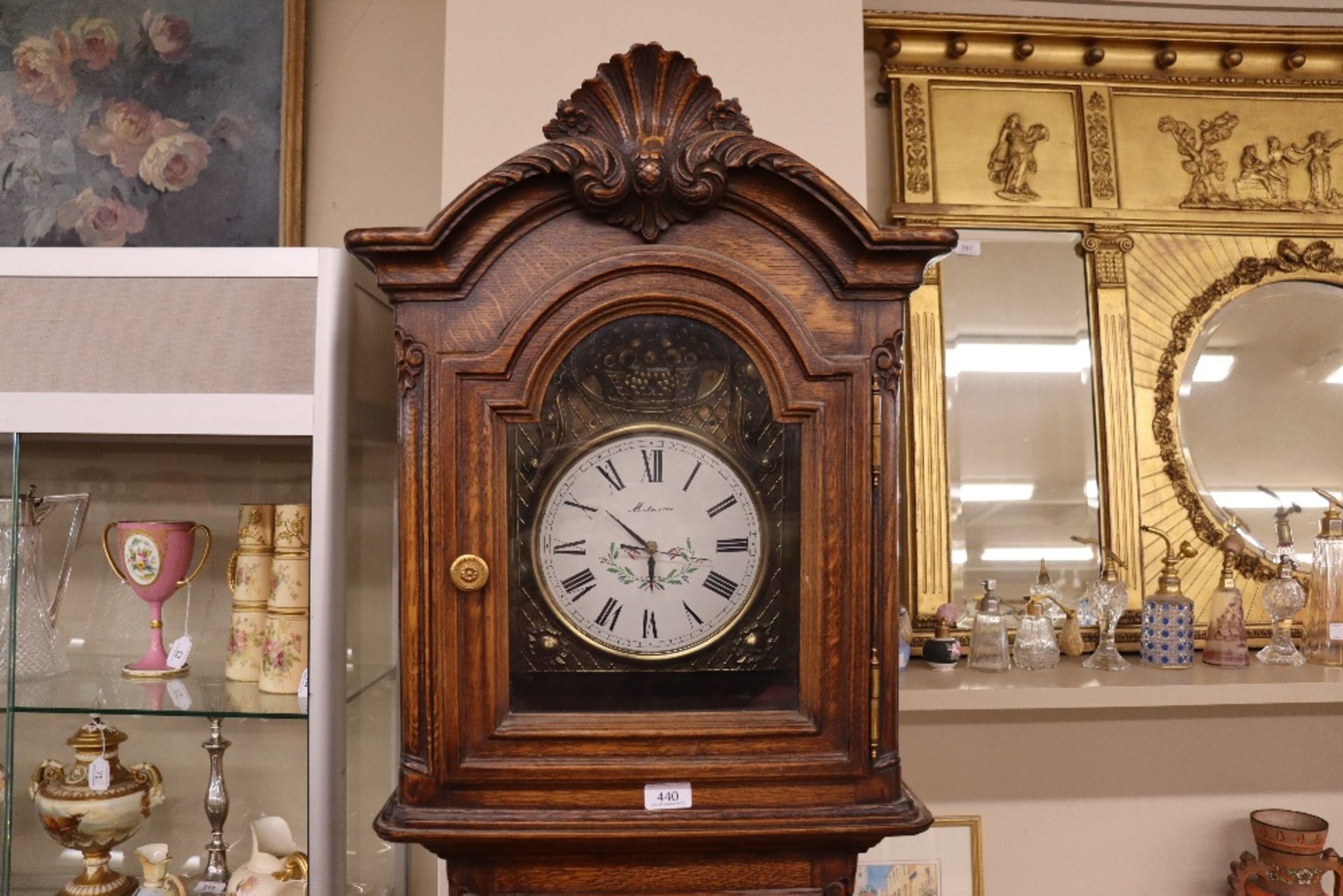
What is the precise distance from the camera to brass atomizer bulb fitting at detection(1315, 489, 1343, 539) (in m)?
1.69

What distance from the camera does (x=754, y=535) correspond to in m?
1.08

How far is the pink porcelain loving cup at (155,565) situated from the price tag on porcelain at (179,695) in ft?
0.07

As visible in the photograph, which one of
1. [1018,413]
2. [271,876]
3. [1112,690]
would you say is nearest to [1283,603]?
[1112,690]

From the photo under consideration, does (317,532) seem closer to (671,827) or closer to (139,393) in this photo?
(139,393)

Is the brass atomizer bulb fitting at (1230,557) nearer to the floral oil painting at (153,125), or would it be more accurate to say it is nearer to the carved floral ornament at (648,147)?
the carved floral ornament at (648,147)

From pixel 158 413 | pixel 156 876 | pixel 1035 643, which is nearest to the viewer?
pixel 158 413

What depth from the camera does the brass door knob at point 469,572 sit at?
3.42ft

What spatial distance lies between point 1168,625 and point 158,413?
62.8 inches

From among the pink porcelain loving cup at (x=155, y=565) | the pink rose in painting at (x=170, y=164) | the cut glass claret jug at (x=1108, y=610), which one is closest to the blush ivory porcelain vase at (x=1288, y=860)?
the cut glass claret jug at (x=1108, y=610)

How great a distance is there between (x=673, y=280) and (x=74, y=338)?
2.72 feet

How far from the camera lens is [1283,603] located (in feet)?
5.49

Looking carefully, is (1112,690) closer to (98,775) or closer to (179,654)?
(179,654)

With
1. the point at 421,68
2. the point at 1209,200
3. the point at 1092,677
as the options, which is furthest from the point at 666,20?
the point at 1092,677

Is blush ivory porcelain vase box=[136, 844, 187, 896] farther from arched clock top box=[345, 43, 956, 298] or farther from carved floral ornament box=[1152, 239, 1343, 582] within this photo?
carved floral ornament box=[1152, 239, 1343, 582]
